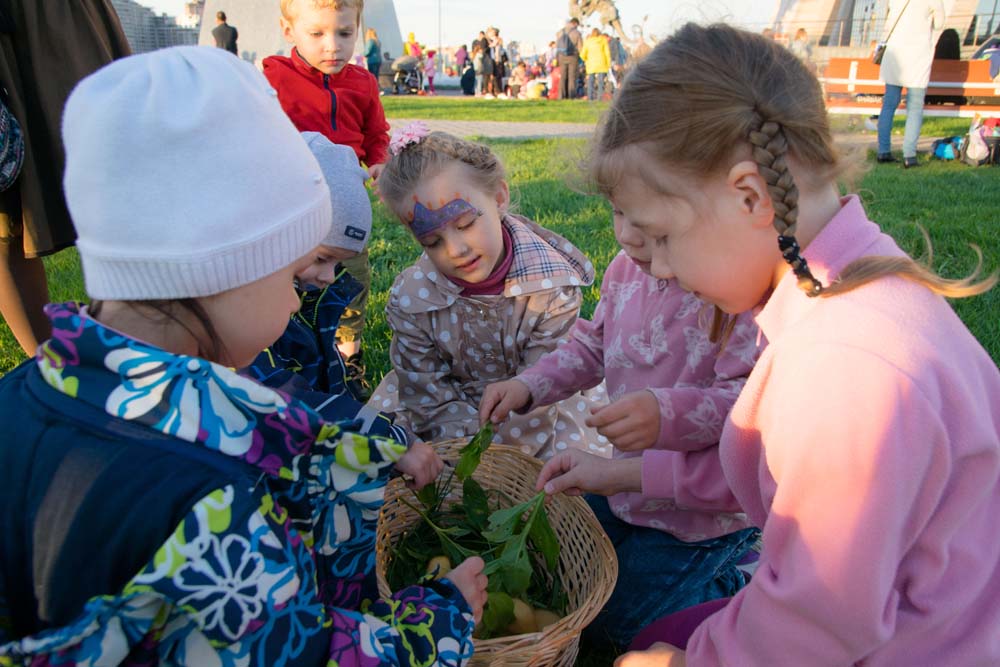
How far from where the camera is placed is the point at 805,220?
1351mm

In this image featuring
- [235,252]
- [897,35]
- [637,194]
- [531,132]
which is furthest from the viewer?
[531,132]

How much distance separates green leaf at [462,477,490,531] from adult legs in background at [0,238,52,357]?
194 cm

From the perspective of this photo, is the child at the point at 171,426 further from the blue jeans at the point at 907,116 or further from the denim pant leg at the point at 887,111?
the denim pant leg at the point at 887,111

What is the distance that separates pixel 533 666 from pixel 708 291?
2.62 ft

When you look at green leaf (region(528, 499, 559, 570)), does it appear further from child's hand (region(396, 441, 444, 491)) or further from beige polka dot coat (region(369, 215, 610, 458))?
beige polka dot coat (region(369, 215, 610, 458))

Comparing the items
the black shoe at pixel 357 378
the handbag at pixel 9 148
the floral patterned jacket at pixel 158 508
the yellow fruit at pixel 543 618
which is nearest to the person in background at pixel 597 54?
the black shoe at pixel 357 378

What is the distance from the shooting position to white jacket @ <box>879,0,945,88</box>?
7875 millimetres

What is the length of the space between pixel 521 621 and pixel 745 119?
1.18 meters

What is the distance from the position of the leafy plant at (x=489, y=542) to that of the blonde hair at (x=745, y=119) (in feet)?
2.92

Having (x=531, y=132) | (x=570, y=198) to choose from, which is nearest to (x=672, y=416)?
(x=570, y=198)

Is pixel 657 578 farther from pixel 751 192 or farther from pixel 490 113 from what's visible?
pixel 490 113

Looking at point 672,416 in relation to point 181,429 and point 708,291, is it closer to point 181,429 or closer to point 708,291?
point 708,291

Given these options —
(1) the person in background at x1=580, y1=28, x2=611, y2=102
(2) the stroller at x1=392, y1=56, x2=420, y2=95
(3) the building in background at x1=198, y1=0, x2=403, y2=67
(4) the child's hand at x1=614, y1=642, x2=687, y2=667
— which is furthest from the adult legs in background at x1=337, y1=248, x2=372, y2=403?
(2) the stroller at x1=392, y1=56, x2=420, y2=95

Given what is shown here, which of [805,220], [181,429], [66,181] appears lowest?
[181,429]
